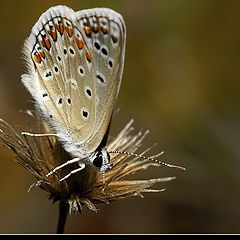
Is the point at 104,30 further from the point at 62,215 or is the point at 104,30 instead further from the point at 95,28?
the point at 62,215

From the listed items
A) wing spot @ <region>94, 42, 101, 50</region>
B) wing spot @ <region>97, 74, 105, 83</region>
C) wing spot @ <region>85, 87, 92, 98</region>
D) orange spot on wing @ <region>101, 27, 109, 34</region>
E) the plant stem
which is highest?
orange spot on wing @ <region>101, 27, 109, 34</region>

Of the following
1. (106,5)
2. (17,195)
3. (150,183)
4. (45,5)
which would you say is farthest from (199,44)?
(150,183)

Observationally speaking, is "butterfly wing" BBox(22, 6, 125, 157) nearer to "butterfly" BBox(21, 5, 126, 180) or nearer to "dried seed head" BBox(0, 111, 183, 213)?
"butterfly" BBox(21, 5, 126, 180)

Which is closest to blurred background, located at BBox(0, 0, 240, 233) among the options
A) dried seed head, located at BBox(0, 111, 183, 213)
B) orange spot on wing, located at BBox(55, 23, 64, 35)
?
dried seed head, located at BBox(0, 111, 183, 213)

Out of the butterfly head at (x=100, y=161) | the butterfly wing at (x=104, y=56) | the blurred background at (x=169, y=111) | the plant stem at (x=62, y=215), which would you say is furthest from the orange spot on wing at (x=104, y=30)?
the blurred background at (x=169, y=111)

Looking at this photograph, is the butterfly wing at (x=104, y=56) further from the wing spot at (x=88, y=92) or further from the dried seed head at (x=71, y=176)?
the dried seed head at (x=71, y=176)

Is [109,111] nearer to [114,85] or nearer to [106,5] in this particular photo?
[114,85]
